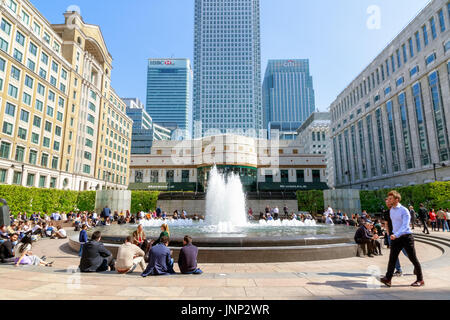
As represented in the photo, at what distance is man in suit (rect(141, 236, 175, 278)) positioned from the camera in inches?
266

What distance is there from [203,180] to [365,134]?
42.1 meters

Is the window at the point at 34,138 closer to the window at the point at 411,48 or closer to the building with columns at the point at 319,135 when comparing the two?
the window at the point at 411,48

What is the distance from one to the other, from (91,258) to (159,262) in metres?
2.31

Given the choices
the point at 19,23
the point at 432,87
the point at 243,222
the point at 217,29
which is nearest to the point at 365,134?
the point at 432,87

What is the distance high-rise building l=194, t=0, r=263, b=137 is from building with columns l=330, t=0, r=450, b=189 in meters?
80.0

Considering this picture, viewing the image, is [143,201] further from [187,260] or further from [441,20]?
[441,20]

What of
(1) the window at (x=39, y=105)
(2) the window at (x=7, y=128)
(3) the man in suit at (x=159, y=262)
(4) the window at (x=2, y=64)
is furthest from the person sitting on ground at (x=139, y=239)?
(1) the window at (x=39, y=105)

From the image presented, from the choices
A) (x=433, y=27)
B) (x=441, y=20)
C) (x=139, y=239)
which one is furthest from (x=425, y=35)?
(x=139, y=239)

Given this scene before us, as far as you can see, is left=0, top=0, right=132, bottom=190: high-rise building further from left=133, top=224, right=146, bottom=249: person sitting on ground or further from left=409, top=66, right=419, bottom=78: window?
left=409, top=66, right=419, bottom=78: window

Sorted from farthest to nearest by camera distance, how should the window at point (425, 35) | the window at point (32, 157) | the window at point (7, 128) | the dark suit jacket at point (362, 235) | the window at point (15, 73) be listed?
the window at point (425, 35)
the window at point (32, 157)
the window at point (15, 73)
the window at point (7, 128)
the dark suit jacket at point (362, 235)

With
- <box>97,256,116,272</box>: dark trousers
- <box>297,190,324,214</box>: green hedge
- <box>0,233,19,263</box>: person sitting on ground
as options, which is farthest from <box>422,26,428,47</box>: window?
<box>0,233,19,263</box>: person sitting on ground

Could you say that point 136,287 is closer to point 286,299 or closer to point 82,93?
point 286,299

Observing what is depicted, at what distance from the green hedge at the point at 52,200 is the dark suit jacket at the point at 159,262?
108ft

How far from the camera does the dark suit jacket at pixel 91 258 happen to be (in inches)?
288
